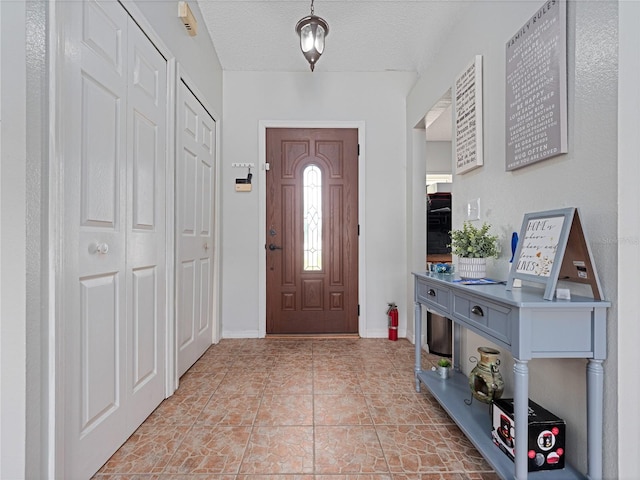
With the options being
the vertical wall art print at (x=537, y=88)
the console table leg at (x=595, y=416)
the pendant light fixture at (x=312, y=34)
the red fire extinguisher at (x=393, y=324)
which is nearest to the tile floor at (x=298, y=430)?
the console table leg at (x=595, y=416)

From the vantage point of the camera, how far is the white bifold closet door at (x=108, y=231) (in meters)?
1.27

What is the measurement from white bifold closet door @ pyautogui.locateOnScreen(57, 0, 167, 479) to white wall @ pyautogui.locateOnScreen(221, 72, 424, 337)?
1405 millimetres

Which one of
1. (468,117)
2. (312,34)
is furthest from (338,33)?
(468,117)

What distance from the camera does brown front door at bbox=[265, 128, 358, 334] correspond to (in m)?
3.46

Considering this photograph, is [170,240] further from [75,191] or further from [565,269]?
[565,269]

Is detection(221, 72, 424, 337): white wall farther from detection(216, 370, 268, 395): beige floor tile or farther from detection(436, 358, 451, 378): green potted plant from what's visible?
detection(436, 358, 451, 378): green potted plant

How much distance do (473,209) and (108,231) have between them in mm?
1996

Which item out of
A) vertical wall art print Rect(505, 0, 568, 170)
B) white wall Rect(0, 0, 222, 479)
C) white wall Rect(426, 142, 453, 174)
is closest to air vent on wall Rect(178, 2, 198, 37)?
white wall Rect(0, 0, 222, 479)

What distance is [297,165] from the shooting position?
3459 millimetres

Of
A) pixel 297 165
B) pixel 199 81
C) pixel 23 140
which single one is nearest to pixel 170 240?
pixel 23 140

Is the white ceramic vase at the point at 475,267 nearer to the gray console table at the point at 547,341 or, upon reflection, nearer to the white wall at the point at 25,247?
the gray console table at the point at 547,341

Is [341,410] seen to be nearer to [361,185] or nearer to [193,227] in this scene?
[193,227]

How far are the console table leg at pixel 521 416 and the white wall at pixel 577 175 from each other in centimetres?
25

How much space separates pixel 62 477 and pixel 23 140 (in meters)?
1.17
